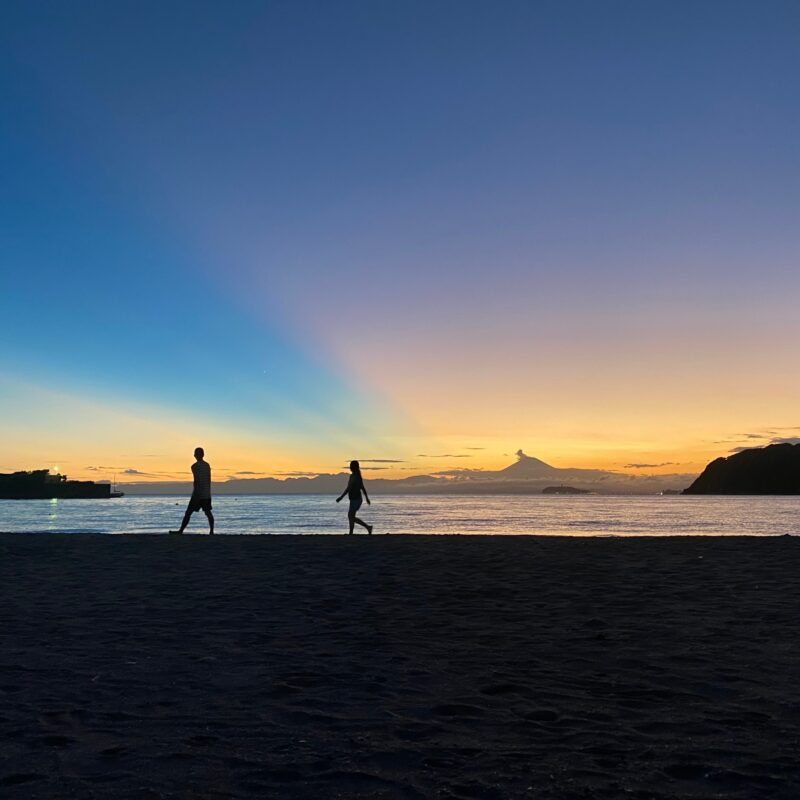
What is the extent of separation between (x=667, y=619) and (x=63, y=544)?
1508 centimetres

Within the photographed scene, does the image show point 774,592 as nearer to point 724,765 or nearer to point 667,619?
point 667,619

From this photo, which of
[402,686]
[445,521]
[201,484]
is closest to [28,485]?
[445,521]

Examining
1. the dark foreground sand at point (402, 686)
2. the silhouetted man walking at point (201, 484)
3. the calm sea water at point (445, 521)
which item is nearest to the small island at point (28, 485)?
the calm sea water at point (445, 521)

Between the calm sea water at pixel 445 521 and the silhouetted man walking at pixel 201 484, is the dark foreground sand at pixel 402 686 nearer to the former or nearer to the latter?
the silhouetted man walking at pixel 201 484

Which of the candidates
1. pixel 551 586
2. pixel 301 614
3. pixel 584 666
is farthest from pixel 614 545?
pixel 584 666

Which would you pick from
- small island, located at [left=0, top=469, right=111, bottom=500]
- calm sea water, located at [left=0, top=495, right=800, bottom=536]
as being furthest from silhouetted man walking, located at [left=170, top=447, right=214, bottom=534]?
small island, located at [left=0, top=469, right=111, bottom=500]

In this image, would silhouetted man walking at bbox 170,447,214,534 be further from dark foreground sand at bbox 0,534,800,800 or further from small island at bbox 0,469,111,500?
small island at bbox 0,469,111,500

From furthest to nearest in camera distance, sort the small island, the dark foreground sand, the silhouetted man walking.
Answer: the small island
the silhouetted man walking
the dark foreground sand

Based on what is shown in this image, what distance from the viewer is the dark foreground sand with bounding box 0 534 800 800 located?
379cm

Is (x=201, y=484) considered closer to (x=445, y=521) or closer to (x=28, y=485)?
(x=445, y=521)

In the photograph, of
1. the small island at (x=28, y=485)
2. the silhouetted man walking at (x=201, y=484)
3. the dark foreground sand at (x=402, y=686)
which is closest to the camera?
the dark foreground sand at (x=402, y=686)

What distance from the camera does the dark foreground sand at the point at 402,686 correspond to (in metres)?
3.79

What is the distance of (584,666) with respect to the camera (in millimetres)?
6105

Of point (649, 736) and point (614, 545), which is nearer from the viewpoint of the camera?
point (649, 736)
